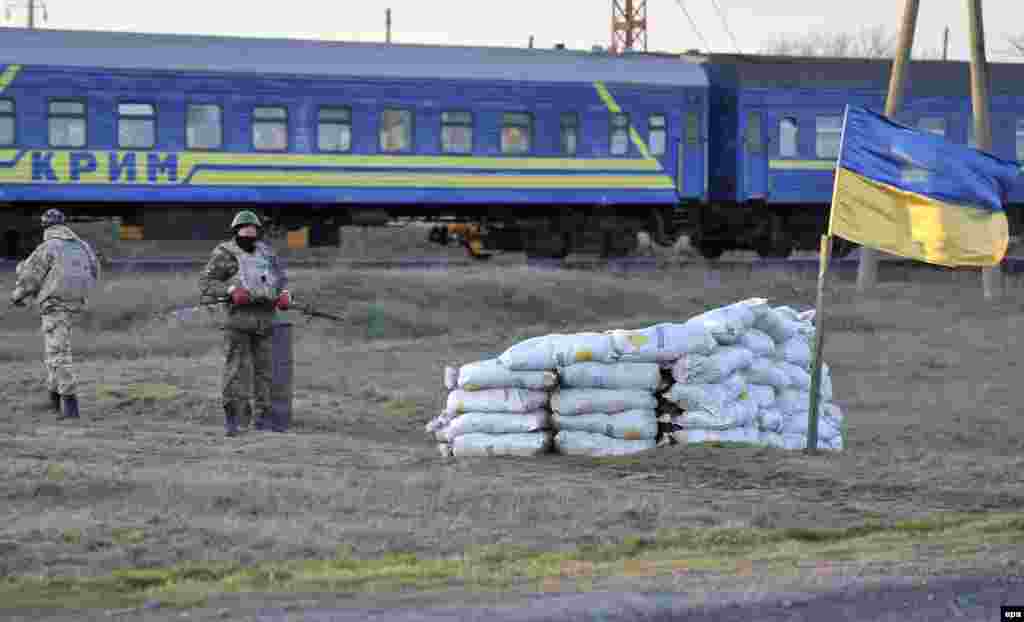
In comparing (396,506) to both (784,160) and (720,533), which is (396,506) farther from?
(784,160)

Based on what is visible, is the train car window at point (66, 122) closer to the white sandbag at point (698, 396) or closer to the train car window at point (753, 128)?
the train car window at point (753, 128)

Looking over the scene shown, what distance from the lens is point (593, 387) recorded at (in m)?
10.9

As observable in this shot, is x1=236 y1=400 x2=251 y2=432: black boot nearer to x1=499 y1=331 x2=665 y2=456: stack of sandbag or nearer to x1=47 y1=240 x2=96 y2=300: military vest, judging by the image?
x1=47 y1=240 x2=96 y2=300: military vest

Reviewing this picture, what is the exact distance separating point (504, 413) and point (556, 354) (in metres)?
0.49

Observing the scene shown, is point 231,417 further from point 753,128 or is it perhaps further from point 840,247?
point 840,247

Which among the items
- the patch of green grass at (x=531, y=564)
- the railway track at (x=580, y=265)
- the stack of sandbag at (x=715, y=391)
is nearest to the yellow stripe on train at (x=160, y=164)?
the railway track at (x=580, y=265)

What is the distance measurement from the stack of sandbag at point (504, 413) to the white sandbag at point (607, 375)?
0.34 ft

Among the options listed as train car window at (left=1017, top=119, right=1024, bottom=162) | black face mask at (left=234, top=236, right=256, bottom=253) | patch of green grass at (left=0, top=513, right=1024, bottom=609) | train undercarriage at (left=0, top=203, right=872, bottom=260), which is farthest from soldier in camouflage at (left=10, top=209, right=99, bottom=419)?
train car window at (left=1017, top=119, right=1024, bottom=162)

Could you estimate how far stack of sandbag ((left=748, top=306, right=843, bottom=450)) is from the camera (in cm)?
1208

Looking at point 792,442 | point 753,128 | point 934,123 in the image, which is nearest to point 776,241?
point 753,128

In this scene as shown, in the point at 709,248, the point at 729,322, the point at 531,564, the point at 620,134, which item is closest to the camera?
the point at 531,564

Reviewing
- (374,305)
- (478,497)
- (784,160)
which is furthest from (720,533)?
(784,160)

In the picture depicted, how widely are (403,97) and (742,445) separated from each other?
1721 centimetres

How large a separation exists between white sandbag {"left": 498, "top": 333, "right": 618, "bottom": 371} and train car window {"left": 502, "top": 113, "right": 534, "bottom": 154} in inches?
686
